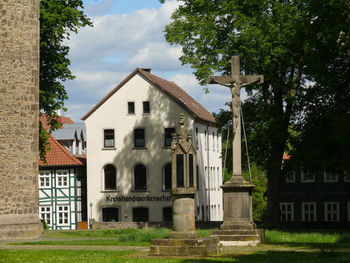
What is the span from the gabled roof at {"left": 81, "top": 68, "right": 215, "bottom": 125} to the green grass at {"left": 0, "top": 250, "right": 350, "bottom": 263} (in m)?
39.7

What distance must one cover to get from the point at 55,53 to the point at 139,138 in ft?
73.5

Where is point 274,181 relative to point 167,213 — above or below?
above

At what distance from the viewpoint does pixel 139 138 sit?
202 feet

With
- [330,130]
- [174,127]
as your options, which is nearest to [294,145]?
[330,130]

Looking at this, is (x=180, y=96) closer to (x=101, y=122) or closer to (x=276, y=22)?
(x=101, y=122)

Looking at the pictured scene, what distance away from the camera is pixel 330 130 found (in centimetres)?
3306

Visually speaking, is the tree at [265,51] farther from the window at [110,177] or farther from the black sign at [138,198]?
the window at [110,177]

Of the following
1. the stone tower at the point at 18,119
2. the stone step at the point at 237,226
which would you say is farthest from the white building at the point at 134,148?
the stone step at the point at 237,226

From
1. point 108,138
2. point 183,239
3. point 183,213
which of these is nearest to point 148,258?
point 183,239

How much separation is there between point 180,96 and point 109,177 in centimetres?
976

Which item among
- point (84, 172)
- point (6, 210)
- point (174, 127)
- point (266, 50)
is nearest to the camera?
point (6, 210)

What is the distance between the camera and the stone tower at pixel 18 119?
31.1 metres

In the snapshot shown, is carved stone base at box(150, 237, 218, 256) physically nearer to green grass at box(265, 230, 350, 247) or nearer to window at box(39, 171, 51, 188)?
green grass at box(265, 230, 350, 247)

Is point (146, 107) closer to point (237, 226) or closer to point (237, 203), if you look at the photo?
point (237, 203)
